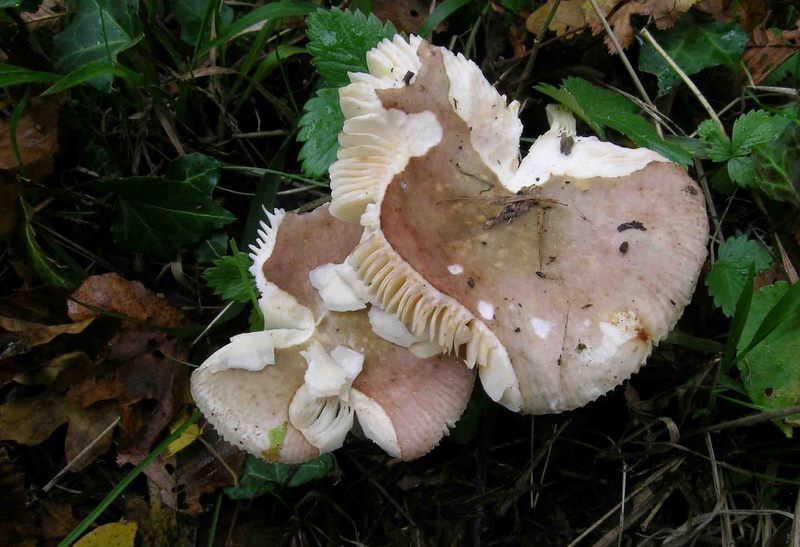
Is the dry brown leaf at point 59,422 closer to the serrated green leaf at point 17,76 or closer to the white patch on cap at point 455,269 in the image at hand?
the serrated green leaf at point 17,76

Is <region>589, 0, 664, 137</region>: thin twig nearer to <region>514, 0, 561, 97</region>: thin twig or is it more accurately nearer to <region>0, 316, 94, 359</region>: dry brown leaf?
<region>514, 0, 561, 97</region>: thin twig

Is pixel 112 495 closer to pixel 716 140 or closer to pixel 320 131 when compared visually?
pixel 320 131

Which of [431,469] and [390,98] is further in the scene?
[431,469]

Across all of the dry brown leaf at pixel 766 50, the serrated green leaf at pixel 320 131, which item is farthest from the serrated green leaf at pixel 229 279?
the dry brown leaf at pixel 766 50

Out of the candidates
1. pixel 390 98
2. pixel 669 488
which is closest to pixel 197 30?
pixel 390 98

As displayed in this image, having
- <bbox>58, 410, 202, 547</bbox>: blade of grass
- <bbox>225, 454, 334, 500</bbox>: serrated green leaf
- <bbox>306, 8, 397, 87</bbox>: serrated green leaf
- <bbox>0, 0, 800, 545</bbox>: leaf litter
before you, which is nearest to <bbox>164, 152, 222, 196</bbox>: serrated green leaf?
<bbox>0, 0, 800, 545</bbox>: leaf litter

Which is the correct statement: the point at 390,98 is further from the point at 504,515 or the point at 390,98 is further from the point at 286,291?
the point at 504,515

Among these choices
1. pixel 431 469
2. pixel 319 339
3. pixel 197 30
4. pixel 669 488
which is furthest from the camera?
pixel 197 30

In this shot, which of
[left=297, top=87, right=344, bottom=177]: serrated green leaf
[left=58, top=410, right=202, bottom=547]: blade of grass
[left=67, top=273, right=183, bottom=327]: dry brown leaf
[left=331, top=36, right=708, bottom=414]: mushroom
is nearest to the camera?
[left=331, top=36, right=708, bottom=414]: mushroom
